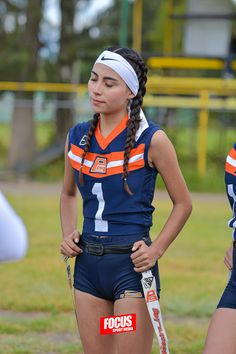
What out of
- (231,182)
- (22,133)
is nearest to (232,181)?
(231,182)

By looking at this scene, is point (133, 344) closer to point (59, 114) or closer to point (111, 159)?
point (111, 159)

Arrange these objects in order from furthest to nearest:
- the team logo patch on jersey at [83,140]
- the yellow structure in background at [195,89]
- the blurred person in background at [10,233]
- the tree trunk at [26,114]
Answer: the tree trunk at [26,114]
the yellow structure in background at [195,89]
the team logo patch on jersey at [83,140]
the blurred person in background at [10,233]

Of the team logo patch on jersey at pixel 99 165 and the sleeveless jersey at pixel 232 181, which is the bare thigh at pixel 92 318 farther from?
the sleeveless jersey at pixel 232 181

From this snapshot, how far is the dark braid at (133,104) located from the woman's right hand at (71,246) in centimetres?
39

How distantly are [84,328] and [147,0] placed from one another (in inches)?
1071

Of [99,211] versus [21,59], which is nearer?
[99,211]

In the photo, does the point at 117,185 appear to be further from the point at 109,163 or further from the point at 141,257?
the point at 141,257

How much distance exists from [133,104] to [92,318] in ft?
3.45

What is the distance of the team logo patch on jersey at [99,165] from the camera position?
4.29 metres

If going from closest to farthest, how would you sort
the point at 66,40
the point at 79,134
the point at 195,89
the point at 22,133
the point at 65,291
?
1. the point at 79,134
2. the point at 65,291
3. the point at 195,89
4. the point at 22,133
5. the point at 66,40

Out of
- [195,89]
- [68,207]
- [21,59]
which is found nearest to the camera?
[68,207]

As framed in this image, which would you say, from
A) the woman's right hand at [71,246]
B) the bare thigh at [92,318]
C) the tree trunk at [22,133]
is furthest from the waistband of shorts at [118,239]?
the tree trunk at [22,133]

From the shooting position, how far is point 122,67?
4320 millimetres

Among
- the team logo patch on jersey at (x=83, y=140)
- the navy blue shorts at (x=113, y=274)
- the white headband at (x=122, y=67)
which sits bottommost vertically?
the navy blue shorts at (x=113, y=274)
